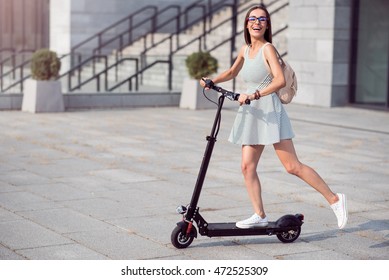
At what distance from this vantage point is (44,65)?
18.5 meters

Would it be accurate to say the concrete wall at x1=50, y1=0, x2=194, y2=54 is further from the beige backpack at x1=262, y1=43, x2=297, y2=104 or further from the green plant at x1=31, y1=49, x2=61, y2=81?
the beige backpack at x1=262, y1=43, x2=297, y2=104

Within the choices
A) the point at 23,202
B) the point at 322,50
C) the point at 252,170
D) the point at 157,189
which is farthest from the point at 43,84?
the point at 252,170

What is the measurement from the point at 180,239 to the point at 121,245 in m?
0.49

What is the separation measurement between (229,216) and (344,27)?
13.0m

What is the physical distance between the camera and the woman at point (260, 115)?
7.26m

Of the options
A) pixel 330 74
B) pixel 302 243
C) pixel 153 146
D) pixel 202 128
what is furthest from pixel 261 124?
pixel 330 74

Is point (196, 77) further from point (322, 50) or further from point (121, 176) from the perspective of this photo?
point (121, 176)

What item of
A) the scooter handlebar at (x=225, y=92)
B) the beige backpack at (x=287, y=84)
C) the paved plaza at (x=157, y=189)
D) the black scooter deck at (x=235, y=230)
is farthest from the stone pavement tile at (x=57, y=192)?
the beige backpack at (x=287, y=84)

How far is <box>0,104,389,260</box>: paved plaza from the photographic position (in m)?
7.41

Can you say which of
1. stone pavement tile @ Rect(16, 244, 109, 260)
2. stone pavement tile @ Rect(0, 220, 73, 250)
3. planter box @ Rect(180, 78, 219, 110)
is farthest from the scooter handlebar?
planter box @ Rect(180, 78, 219, 110)

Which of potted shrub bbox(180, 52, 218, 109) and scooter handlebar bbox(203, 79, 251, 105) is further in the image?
potted shrub bbox(180, 52, 218, 109)

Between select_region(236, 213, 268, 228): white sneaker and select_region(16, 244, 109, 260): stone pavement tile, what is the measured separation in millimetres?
1127

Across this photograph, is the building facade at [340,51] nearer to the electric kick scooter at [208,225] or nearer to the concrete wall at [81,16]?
the concrete wall at [81,16]

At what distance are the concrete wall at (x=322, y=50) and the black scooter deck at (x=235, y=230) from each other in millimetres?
13785
